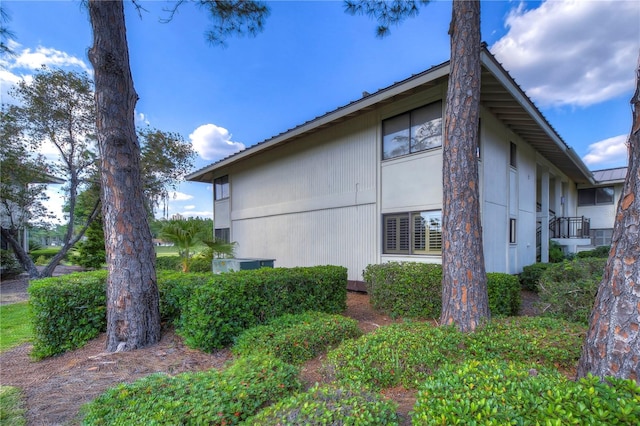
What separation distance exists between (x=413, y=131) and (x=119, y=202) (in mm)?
6969

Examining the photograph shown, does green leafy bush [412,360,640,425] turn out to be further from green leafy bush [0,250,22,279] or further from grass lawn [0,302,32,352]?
green leafy bush [0,250,22,279]

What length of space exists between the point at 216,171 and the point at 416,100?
36.1 ft

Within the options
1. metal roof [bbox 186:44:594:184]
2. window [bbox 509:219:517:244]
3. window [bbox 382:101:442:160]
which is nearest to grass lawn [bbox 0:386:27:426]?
metal roof [bbox 186:44:594:184]

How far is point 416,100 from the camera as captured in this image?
7719 millimetres

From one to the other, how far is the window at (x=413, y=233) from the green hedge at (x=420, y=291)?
1.37 meters

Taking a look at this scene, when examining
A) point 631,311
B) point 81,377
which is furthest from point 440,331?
point 81,377

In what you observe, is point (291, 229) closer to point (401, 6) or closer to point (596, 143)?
point (401, 6)

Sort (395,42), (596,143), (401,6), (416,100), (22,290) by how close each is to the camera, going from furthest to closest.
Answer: (596,143) < (22,290) < (416,100) < (395,42) < (401,6)

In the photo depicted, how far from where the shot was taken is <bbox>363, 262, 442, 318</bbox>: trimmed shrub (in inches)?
225

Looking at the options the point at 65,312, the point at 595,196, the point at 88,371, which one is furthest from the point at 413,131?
the point at 595,196

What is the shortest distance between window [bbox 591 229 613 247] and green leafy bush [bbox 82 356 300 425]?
21046 millimetres

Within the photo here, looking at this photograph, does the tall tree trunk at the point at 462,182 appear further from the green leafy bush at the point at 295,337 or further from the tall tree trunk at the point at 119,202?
the tall tree trunk at the point at 119,202

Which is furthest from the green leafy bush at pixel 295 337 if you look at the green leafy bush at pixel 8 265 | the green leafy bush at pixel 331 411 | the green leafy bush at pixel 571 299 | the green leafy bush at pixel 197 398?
the green leafy bush at pixel 8 265

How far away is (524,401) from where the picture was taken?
1744mm
